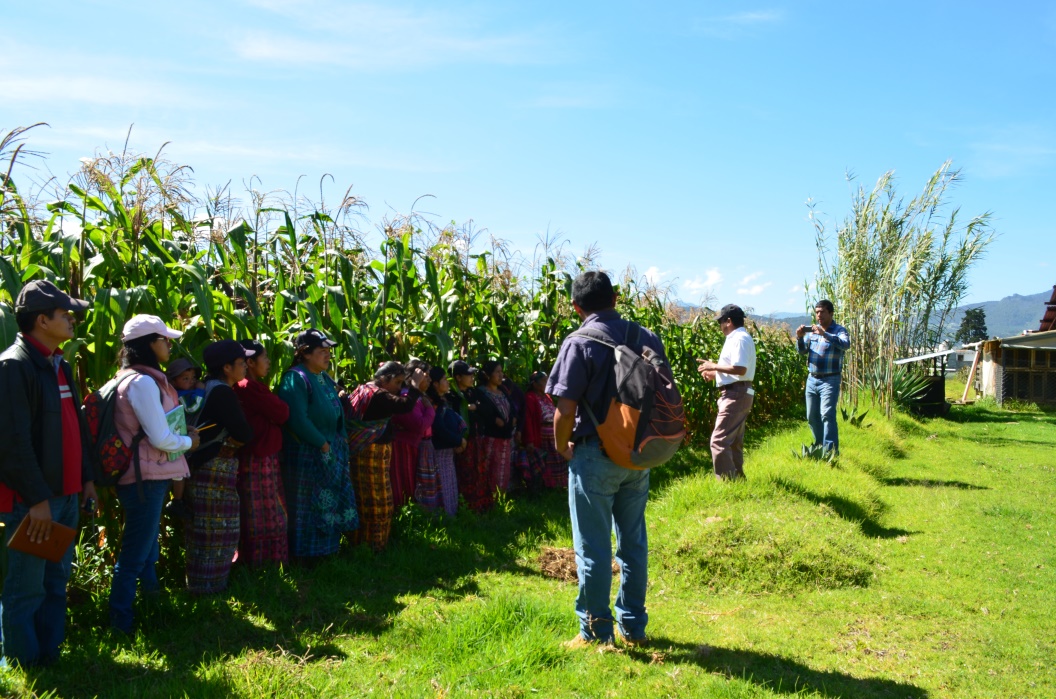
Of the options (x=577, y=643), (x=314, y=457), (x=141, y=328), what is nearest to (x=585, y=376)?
(x=577, y=643)

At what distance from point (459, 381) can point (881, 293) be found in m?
11.2

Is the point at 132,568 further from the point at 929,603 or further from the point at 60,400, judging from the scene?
the point at 929,603

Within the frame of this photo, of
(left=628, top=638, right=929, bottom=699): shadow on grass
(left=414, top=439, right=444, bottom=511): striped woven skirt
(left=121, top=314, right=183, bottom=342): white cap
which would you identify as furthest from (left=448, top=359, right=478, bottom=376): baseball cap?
(left=628, top=638, right=929, bottom=699): shadow on grass

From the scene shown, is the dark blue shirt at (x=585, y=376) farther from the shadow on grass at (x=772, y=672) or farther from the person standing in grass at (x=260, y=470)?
the person standing in grass at (x=260, y=470)

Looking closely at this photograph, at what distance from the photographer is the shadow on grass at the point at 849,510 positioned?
7.25 metres

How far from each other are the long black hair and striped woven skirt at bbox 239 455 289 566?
1146 mm

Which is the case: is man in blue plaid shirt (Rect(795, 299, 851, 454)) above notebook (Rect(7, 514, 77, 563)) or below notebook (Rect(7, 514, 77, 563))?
above

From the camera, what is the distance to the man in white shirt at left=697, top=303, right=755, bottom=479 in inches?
292

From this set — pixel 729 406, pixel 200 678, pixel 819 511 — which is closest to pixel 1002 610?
pixel 819 511

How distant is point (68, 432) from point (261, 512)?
167 centimetres

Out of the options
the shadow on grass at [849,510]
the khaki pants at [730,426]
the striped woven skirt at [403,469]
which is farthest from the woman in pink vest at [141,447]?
the shadow on grass at [849,510]

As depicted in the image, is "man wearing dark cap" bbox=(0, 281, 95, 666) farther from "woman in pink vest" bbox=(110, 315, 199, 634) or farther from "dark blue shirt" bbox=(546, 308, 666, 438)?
"dark blue shirt" bbox=(546, 308, 666, 438)

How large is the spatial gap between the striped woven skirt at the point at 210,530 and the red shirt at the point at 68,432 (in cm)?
105

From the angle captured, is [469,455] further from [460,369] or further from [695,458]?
[695,458]
